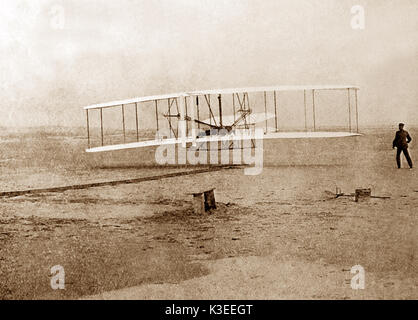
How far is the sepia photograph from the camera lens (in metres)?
4.06

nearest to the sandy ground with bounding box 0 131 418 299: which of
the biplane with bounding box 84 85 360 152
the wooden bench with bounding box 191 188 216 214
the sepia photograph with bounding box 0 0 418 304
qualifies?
the sepia photograph with bounding box 0 0 418 304

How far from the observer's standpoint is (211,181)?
8594 mm

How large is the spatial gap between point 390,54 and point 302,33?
1401 millimetres

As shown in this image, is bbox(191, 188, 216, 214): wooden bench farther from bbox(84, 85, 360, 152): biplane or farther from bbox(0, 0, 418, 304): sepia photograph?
bbox(84, 85, 360, 152): biplane

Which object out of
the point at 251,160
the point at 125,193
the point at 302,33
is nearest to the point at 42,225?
the point at 125,193

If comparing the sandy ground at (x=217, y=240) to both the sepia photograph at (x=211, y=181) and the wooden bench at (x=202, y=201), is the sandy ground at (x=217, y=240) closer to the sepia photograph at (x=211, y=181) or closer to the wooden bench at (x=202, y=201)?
the sepia photograph at (x=211, y=181)

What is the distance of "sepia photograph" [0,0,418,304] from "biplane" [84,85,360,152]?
0.37 feet

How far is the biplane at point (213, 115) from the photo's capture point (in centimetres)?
793

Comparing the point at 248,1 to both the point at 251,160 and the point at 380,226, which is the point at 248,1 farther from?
the point at 251,160

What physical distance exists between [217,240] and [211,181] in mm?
3554

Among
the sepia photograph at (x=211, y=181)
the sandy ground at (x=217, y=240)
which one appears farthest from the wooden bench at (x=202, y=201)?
the sandy ground at (x=217, y=240)

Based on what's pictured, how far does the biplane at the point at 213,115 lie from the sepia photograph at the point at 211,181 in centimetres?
11

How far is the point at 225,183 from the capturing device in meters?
8.34

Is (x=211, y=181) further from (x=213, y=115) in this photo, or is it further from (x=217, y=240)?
(x=213, y=115)
